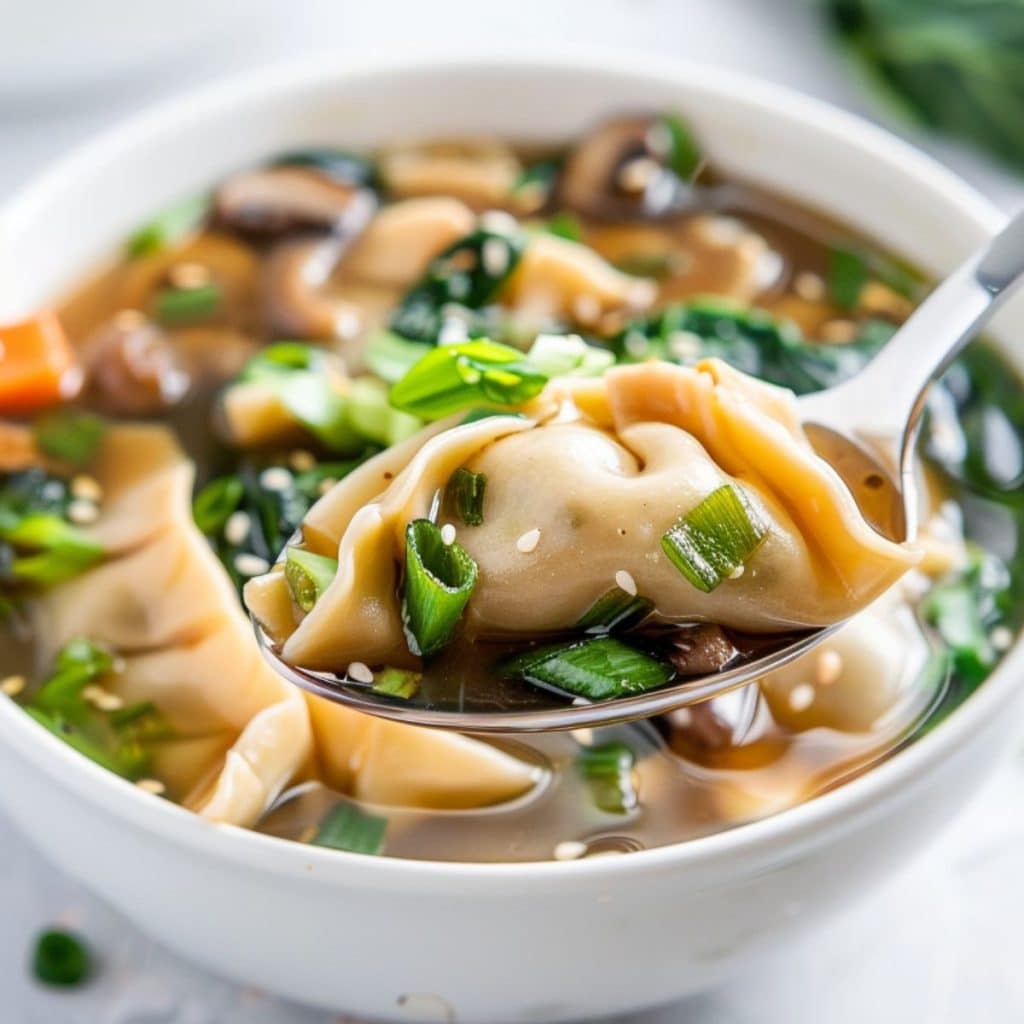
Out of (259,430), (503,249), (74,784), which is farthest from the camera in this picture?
(503,249)

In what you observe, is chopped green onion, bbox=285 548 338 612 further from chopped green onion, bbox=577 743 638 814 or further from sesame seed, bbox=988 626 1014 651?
sesame seed, bbox=988 626 1014 651

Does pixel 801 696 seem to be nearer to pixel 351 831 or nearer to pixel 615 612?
pixel 615 612

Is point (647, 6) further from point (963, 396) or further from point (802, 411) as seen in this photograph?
point (802, 411)

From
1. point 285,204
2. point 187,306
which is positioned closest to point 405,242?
point 285,204

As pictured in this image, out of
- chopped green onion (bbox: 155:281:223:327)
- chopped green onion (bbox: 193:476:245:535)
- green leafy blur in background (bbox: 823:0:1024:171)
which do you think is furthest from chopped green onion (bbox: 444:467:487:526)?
green leafy blur in background (bbox: 823:0:1024:171)

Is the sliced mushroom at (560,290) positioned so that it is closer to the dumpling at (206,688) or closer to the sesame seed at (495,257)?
the sesame seed at (495,257)

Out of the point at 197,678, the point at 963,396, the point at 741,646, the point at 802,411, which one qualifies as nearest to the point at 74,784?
the point at 197,678
